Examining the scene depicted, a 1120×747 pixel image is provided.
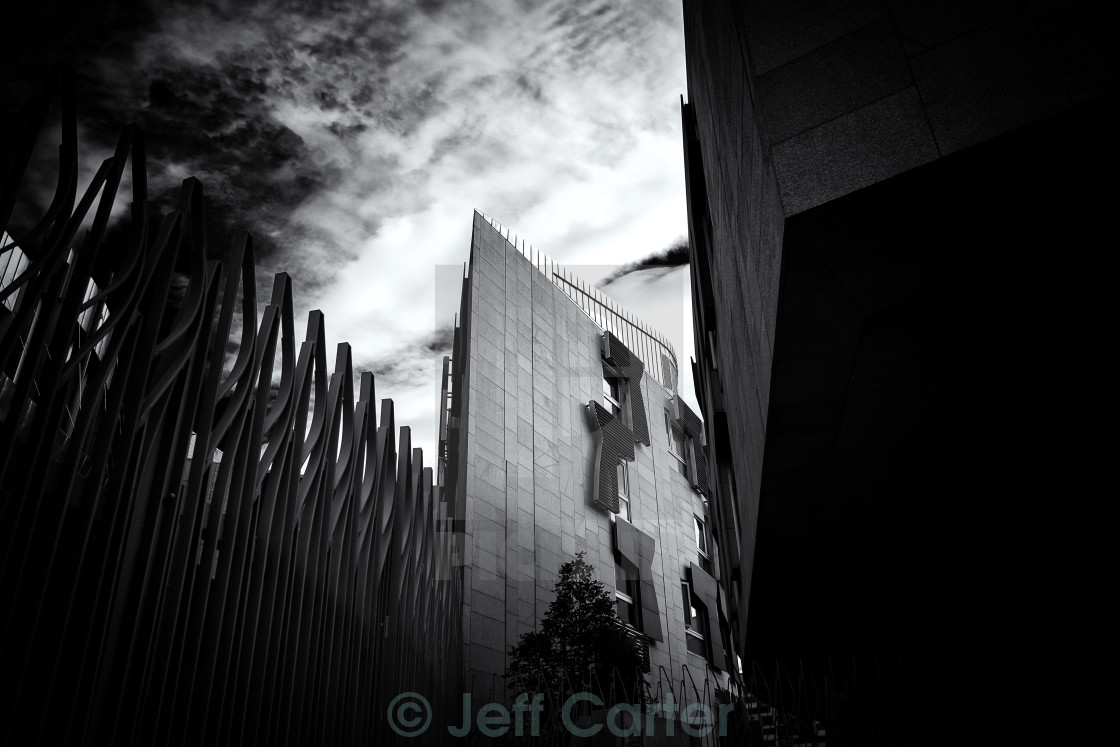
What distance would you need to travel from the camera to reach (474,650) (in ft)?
64.4

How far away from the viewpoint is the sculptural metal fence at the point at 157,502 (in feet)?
10.5

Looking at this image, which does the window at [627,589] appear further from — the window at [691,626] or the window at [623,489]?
the window at [691,626]

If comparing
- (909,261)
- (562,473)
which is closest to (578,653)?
(562,473)

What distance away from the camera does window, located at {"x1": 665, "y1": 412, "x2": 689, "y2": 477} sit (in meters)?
38.1

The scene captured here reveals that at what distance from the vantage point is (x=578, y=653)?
59.9 ft

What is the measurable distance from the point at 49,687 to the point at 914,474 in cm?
765

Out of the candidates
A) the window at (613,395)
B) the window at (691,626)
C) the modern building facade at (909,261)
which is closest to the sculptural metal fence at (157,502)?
the modern building facade at (909,261)

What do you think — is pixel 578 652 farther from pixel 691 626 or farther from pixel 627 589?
pixel 691 626

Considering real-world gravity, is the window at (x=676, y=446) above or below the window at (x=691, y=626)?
above

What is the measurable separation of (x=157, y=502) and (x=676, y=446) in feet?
117

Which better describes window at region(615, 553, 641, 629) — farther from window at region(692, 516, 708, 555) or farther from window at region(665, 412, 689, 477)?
window at region(665, 412, 689, 477)

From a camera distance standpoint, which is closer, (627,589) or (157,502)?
(157,502)

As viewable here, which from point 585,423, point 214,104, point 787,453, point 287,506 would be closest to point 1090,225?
point 787,453

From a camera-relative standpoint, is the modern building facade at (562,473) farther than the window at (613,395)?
No
